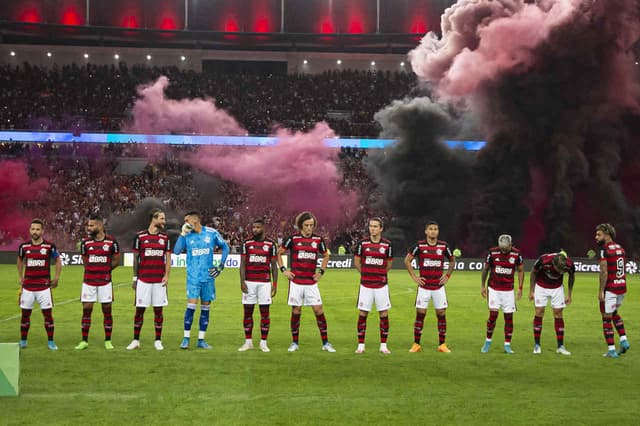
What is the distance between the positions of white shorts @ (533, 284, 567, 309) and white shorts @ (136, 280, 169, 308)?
659cm

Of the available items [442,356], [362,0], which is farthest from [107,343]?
[362,0]

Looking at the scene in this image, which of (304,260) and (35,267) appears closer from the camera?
(35,267)

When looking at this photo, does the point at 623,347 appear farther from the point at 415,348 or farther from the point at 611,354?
the point at 415,348

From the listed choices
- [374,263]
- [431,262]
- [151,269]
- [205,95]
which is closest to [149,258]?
[151,269]

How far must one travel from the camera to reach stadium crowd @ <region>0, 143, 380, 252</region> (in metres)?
46.9

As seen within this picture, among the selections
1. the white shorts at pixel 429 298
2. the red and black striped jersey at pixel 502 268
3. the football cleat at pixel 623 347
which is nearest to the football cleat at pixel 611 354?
the football cleat at pixel 623 347

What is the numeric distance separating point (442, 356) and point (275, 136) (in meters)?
39.8

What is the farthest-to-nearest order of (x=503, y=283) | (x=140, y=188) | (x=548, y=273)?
(x=140, y=188) < (x=503, y=283) < (x=548, y=273)

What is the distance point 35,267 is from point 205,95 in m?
43.4

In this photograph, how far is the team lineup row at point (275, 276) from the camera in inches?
514

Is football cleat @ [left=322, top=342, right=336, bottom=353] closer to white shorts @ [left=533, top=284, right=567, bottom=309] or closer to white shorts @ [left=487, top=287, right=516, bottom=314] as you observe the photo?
white shorts @ [left=487, top=287, right=516, bottom=314]

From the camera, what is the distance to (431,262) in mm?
13336

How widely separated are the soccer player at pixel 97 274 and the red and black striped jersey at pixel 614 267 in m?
8.65

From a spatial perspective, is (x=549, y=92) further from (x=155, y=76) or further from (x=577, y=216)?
(x=155, y=76)
